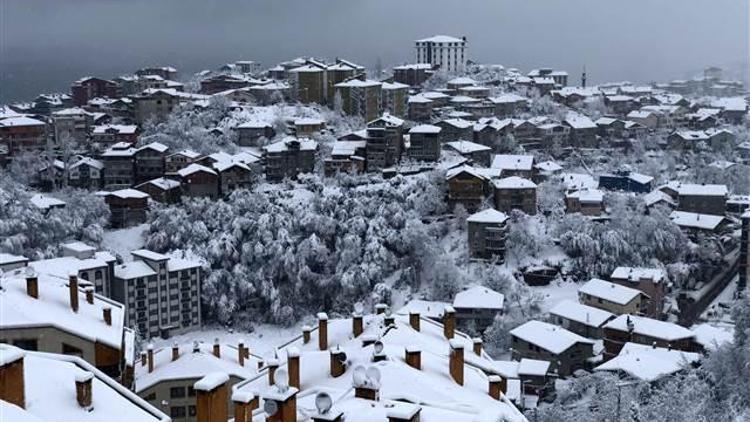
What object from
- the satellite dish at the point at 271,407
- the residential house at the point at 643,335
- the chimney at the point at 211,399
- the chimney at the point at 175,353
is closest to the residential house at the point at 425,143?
the residential house at the point at 643,335

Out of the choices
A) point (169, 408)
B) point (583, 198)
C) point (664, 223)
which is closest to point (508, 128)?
point (583, 198)

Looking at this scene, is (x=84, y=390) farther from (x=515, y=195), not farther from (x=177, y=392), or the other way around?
(x=515, y=195)

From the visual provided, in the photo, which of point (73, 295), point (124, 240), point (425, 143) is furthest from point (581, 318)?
point (124, 240)

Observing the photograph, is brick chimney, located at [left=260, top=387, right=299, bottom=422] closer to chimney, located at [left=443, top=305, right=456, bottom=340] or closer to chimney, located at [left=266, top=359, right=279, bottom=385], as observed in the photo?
chimney, located at [left=266, top=359, right=279, bottom=385]

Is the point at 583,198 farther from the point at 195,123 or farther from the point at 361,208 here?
→ the point at 195,123

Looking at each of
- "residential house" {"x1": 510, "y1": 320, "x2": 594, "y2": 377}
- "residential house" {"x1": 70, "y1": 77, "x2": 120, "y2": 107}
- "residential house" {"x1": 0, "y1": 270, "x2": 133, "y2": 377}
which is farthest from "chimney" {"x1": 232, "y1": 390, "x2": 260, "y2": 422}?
"residential house" {"x1": 70, "y1": 77, "x2": 120, "y2": 107}

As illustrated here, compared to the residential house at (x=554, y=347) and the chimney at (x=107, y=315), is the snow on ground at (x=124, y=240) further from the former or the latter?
the chimney at (x=107, y=315)
